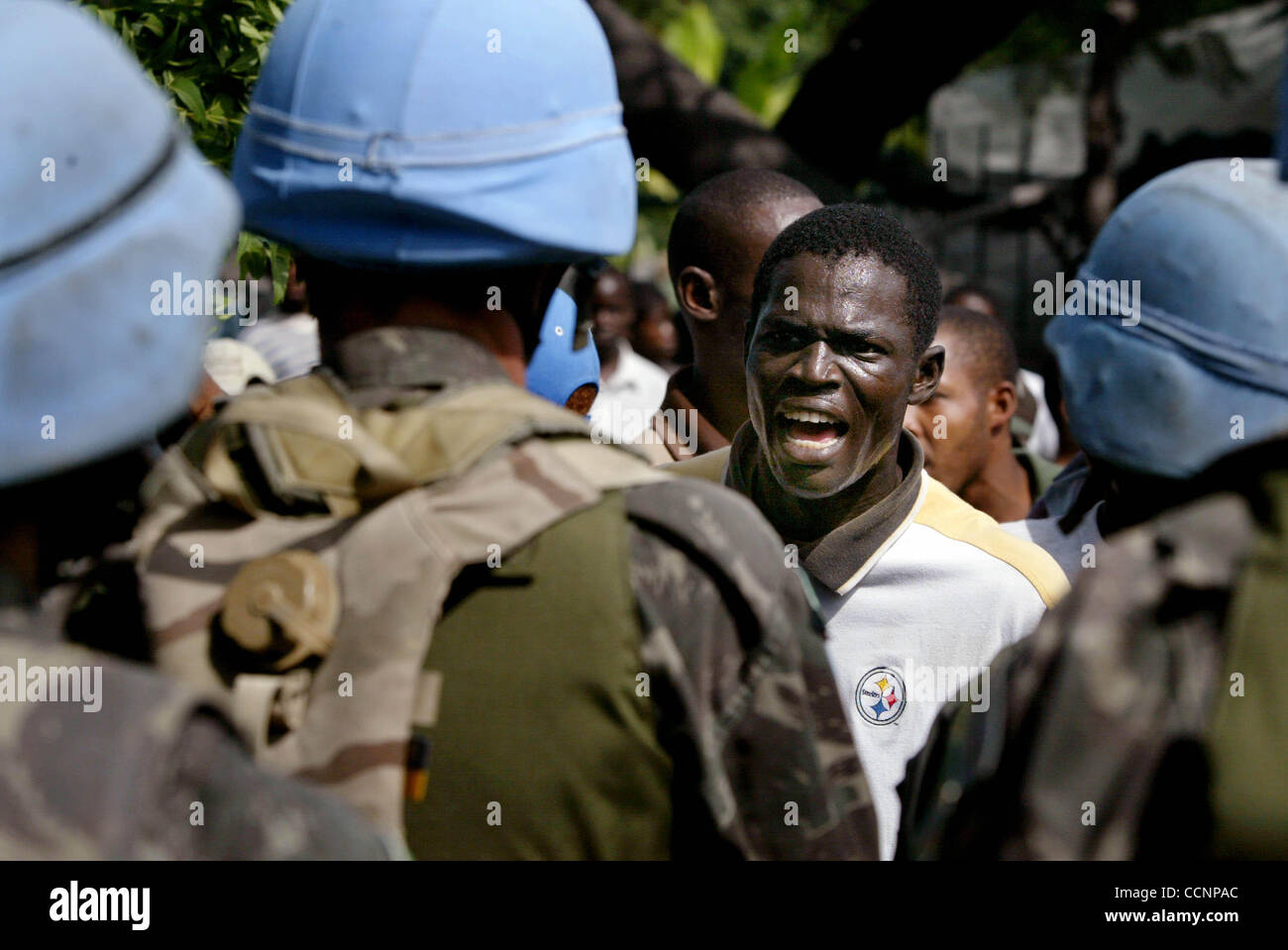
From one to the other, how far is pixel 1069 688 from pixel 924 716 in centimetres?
146

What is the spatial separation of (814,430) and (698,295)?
47.5 inches

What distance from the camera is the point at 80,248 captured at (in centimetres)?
135

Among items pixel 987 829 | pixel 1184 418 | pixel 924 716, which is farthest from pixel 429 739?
pixel 924 716

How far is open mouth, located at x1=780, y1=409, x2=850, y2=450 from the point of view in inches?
124

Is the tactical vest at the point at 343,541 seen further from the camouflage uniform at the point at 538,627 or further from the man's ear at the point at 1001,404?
the man's ear at the point at 1001,404

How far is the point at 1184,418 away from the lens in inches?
67.8

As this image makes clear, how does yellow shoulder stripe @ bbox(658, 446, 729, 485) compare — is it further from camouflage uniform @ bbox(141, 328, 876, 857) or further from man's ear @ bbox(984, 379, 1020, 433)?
man's ear @ bbox(984, 379, 1020, 433)

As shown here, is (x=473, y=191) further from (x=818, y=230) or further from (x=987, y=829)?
(x=818, y=230)

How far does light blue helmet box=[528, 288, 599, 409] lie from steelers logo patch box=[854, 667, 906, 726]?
83 cm

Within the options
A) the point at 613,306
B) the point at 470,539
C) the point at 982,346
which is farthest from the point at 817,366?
the point at 613,306

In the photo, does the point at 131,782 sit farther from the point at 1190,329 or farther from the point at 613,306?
the point at 613,306

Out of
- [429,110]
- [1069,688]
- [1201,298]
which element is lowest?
[1069,688]

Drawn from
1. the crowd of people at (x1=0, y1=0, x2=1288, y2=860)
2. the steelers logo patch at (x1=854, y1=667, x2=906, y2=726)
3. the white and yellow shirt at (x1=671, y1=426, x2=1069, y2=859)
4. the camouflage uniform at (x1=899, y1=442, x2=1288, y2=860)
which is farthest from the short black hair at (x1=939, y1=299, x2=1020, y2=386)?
the camouflage uniform at (x1=899, y1=442, x2=1288, y2=860)

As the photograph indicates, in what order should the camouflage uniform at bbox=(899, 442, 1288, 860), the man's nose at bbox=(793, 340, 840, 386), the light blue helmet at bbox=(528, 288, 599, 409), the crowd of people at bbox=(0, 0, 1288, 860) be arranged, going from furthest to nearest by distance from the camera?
1. the man's nose at bbox=(793, 340, 840, 386)
2. the light blue helmet at bbox=(528, 288, 599, 409)
3. the camouflage uniform at bbox=(899, 442, 1288, 860)
4. the crowd of people at bbox=(0, 0, 1288, 860)
